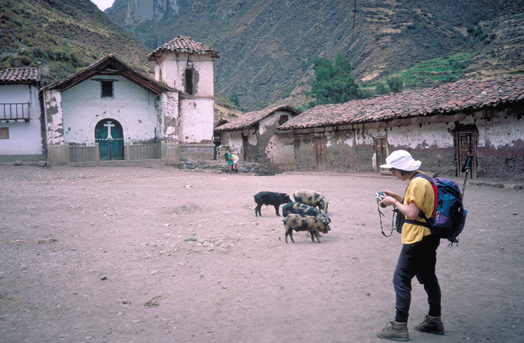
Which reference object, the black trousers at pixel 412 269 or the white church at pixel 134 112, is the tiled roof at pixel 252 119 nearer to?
the white church at pixel 134 112

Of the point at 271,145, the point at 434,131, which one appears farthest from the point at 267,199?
the point at 271,145

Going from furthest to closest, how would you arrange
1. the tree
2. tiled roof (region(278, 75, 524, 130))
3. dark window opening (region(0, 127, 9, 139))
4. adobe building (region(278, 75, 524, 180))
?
the tree → dark window opening (region(0, 127, 9, 139)) → tiled roof (region(278, 75, 524, 130)) → adobe building (region(278, 75, 524, 180))

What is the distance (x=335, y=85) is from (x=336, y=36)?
157 ft

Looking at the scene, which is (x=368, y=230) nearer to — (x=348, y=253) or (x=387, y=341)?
(x=348, y=253)

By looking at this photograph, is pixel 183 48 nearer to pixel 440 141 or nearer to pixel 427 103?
pixel 427 103

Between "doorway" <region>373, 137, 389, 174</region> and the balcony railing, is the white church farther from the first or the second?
"doorway" <region>373, 137, 389, 174</region>

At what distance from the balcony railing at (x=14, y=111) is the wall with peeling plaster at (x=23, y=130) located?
0.27 meters

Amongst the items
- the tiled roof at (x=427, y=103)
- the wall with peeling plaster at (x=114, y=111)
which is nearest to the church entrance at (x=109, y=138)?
the wall with peeling plaster at (x=114, y=111)


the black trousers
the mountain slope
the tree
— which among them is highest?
the mountain slope

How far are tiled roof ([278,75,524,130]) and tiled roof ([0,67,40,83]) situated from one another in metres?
15.9

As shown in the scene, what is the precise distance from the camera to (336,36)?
8350cm

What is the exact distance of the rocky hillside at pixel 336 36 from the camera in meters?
60.0

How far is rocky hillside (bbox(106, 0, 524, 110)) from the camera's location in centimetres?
6000

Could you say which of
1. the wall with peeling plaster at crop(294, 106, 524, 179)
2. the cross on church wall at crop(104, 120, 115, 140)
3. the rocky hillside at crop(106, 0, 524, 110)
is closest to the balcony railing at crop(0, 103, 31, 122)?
the cross on church wall at crop(104, 120, 115, 140)
